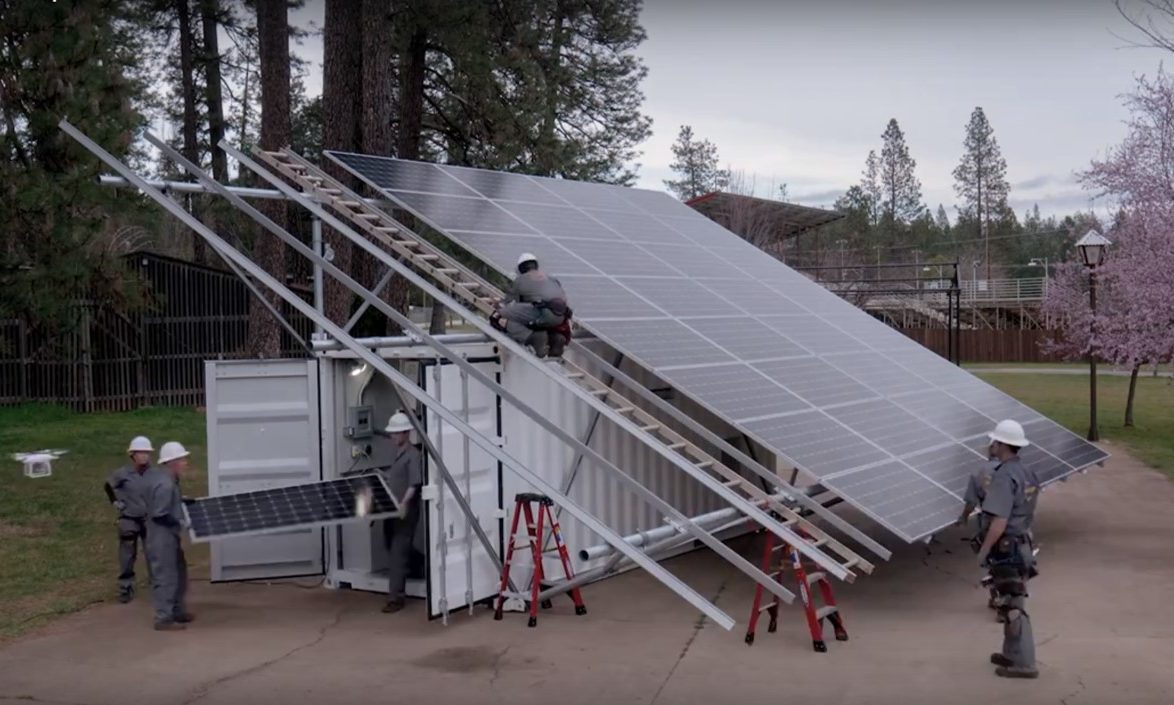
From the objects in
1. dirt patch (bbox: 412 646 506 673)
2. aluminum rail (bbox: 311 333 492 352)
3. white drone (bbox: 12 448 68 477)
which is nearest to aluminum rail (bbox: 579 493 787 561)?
dirt patch (bbox: 412 646 506 673)

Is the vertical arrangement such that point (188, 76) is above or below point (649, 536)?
above

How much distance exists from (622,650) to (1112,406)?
88.8 feet

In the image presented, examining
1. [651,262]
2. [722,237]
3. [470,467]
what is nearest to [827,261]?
[722,237]

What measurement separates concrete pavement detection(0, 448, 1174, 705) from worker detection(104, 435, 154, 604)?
1.16 ft

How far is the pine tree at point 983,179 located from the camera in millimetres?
88000

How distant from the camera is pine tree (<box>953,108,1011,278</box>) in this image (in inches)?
3465

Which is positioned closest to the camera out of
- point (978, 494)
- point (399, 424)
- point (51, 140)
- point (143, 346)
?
point (978, 494)

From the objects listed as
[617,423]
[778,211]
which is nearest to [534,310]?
[617,423]

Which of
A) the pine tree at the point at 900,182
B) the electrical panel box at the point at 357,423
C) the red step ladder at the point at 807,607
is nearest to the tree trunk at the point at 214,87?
the electrical panel box at the point at 357,423

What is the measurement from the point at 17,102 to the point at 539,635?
10.8m

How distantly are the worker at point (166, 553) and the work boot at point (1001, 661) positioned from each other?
6853 mm

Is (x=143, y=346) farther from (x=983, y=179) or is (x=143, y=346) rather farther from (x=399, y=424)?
(x=983, y=179)

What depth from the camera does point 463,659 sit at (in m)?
8.93

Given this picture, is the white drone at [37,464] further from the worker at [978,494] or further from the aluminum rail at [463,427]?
the worker at [978,494]
